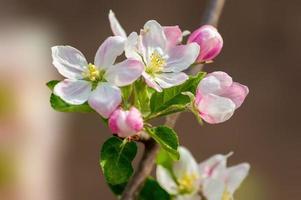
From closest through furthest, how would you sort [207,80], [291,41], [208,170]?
[207,80], [208,170], [291,41]

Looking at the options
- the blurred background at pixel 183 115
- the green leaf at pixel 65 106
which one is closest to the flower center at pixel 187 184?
the green leaf at pixel 65 106

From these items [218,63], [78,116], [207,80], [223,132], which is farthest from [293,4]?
[207,80]

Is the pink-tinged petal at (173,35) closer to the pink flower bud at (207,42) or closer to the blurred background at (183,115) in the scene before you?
the pink flower bud at (207,42)

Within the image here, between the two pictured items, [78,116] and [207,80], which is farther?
[78,116]

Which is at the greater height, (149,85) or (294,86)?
(149,85)

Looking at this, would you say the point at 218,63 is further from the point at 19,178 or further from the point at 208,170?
the point at 208,170

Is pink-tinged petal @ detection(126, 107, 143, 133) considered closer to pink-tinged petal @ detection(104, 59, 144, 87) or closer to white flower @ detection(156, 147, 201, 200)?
pink-tinged petal @ detection(104, 59, 144, 87)

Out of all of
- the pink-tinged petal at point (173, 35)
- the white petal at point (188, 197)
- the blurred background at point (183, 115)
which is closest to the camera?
the pink-tinged petal at point (173, 35)

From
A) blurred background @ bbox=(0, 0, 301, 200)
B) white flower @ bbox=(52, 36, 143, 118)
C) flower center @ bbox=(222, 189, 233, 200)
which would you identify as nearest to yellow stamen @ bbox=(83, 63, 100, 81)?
white flower @ bbox=(52, 36, 143, 118)
